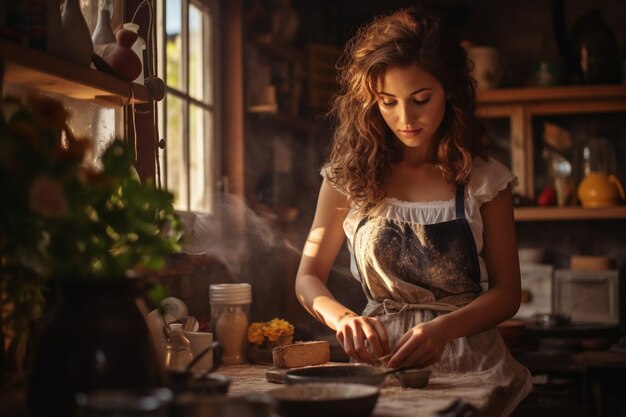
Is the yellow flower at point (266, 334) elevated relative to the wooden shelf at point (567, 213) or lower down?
lower down

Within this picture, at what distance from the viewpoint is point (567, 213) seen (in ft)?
14.9

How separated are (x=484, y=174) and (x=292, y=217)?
223 centimetres

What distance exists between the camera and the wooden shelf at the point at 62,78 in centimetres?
158

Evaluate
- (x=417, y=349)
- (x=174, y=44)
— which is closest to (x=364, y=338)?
(x=417, y=349)

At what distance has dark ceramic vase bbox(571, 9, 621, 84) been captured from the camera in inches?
179

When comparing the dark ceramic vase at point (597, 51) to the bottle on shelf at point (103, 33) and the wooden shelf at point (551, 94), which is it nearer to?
the wooden shelf at point (551, 94)

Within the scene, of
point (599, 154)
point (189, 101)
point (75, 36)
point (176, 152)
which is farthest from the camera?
point (599, 154)

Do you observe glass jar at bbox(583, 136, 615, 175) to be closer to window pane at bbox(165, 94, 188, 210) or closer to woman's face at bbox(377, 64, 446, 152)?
window pane at bbox(165, 94, 188, 210)

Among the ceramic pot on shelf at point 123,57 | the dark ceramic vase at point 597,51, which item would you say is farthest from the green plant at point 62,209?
the dark ceramic vase at point 597,51

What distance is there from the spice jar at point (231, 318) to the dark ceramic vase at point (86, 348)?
2.94 ft

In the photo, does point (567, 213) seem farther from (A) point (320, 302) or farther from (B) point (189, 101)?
(A) point (320, 302)

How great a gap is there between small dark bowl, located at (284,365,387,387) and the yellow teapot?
318cm

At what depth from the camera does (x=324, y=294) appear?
2.22 metres

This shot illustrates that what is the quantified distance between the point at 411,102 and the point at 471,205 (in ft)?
0.99
